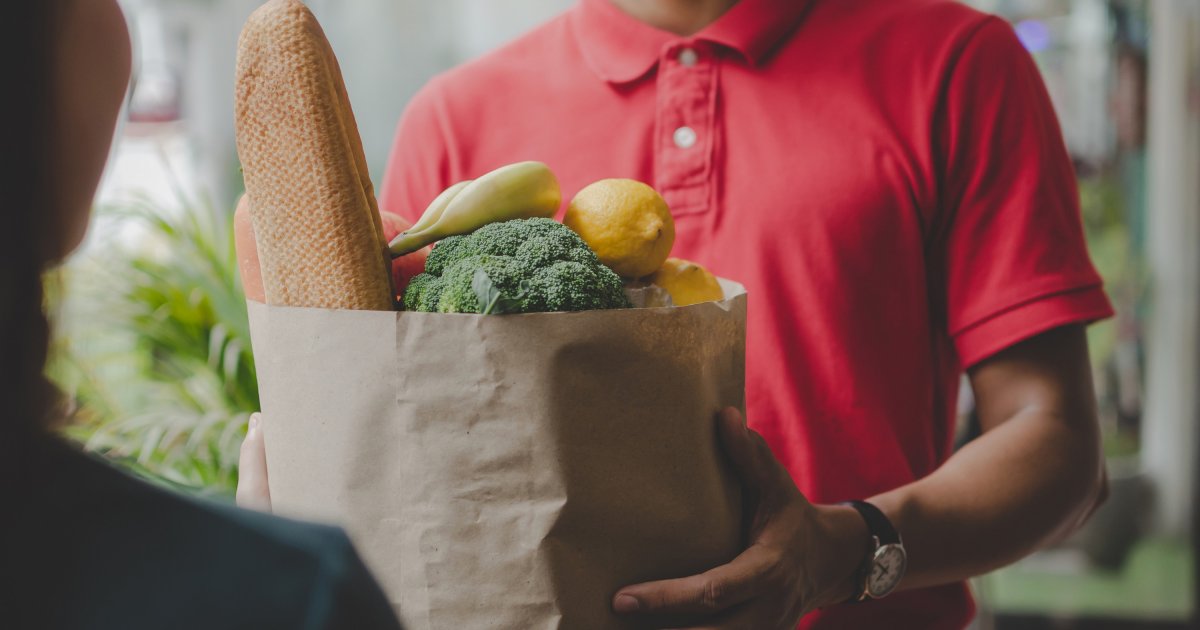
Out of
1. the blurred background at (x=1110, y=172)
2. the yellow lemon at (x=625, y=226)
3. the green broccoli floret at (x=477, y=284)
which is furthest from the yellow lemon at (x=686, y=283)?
the blurred background at (x=1110, y=172)

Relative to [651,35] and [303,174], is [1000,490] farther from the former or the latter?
[303,174]

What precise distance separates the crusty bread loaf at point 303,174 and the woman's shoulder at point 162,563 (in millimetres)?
276

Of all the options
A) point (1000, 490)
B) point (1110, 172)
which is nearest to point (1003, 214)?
point (1000, 490)

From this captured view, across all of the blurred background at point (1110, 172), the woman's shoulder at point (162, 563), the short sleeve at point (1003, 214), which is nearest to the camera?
the woman's shoulder at point (162, 563)

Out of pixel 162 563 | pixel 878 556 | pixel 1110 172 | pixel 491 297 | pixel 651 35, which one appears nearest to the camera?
pixel 162 563

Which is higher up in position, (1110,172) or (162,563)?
(162,563)

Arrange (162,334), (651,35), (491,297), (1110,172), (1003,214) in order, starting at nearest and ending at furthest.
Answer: (491,297) < (1003,214) < (651,35) < (162,334) < (1110,172)

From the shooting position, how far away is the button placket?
1072 mm

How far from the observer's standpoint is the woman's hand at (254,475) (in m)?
0.80

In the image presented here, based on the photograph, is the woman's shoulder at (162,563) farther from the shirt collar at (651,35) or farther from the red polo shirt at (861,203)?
the shirt collar at (651,35)

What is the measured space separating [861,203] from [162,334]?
1.41 m

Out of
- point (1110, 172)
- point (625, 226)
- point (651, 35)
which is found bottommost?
point (1110, 172)

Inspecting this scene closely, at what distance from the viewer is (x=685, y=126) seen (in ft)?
3.59

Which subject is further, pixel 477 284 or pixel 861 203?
pixel 861 203
